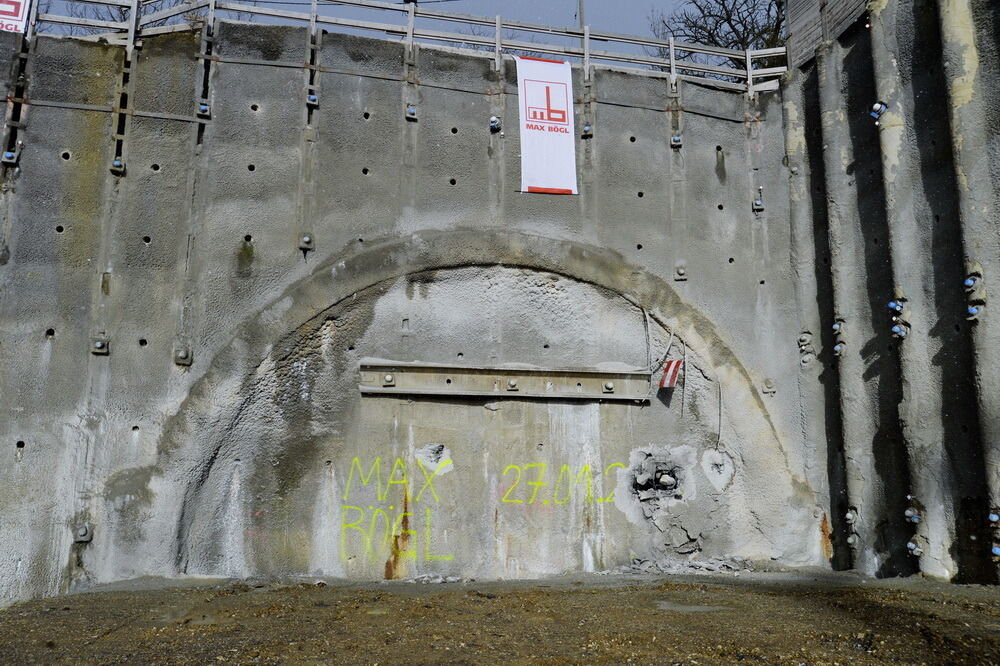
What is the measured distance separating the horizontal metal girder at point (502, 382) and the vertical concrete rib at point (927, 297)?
110 inches

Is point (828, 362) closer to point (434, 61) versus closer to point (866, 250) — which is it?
point (866, 250)

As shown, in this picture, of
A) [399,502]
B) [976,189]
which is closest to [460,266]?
[399,502]

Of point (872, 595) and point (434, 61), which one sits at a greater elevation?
point (434, 61)

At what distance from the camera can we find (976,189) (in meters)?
8.32

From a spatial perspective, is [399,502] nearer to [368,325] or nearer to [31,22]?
[368,325]

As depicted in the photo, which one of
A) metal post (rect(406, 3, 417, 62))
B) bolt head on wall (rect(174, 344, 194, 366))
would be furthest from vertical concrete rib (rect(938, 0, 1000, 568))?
bolt head on wall (rect(174, 344, 194, 366))

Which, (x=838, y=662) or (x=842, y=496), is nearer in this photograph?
(x=838, y=662)

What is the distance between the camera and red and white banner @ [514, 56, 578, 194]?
9953 millimetres

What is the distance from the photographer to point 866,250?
9.70 meters

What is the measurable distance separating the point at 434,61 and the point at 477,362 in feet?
11.6

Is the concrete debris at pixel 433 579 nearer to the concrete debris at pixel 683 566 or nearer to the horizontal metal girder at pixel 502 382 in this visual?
the concrete debris at pixel 683 566

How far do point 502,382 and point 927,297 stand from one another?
14.5ft

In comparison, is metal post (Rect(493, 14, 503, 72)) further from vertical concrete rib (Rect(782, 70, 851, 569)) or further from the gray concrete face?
vertical concrete rib (Rect(782, 70, 851, 569))

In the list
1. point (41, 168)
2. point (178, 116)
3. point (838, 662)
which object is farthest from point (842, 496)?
point (41, 168)
